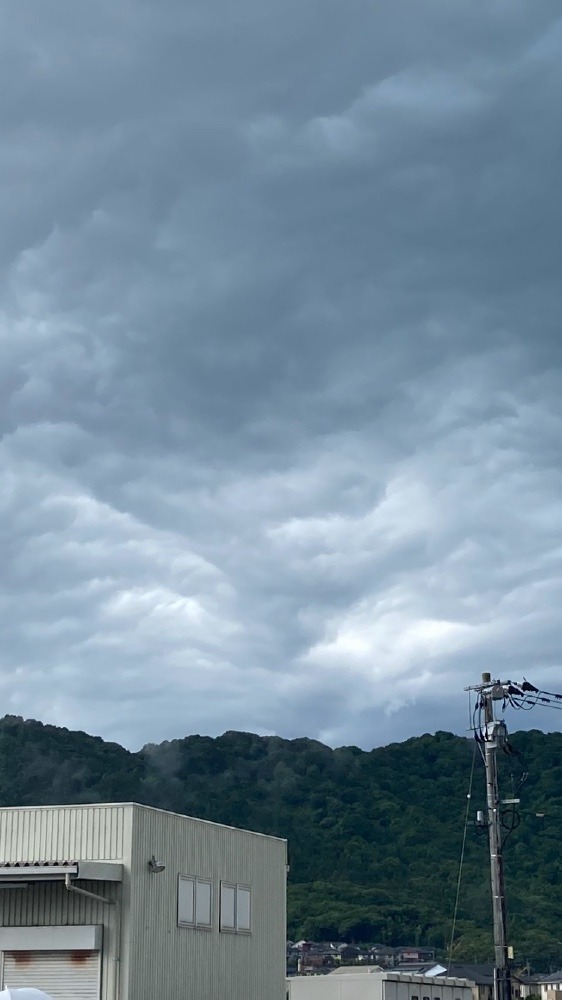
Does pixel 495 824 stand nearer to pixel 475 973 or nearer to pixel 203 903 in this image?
pixel 203 903

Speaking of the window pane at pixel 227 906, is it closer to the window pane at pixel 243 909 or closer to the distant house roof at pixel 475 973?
the window pane at pixel 243 909

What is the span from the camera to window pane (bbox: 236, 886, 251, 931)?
39.3 m

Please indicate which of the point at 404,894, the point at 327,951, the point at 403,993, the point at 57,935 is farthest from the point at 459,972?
the point at 57,935

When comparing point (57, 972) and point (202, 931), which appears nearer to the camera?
point (57, 972)

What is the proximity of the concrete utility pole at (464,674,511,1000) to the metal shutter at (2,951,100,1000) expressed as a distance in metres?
12.7

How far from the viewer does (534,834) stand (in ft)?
621

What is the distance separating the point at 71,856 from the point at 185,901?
3.74 m

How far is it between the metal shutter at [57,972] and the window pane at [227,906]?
5691 mm

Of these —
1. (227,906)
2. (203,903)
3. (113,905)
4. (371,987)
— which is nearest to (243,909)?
(227,906)

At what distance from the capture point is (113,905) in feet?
111

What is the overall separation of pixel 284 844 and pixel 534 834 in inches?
6131

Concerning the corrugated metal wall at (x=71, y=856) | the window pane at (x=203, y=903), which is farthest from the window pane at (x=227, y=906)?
A: the corrugated metal wall at (x=71, y=856)

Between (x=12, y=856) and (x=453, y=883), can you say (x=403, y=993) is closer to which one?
(x=12, y=856)

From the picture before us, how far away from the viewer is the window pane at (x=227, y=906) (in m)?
38.5
